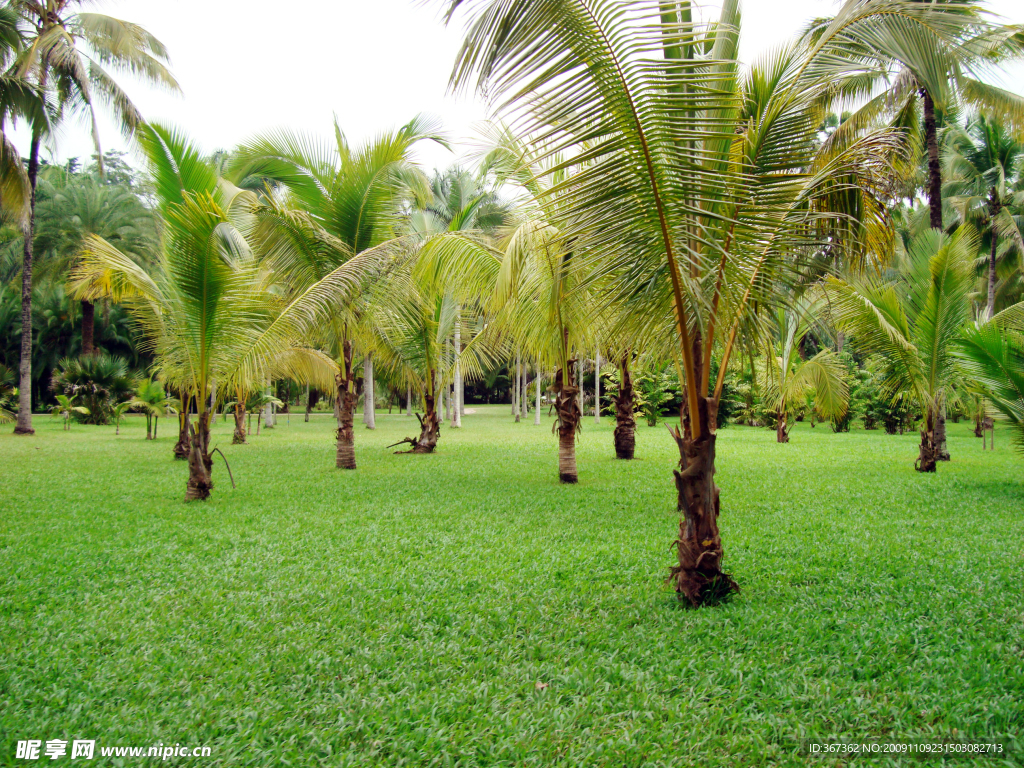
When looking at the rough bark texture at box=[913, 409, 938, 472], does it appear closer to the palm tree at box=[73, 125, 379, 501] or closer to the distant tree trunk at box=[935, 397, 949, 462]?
the distant tree trunk at box=[935, 397, 949, 462]

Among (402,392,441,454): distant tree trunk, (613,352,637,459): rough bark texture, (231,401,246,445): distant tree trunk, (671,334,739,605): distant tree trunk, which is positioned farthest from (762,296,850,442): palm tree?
(231,401,246,445): distant tree trunk

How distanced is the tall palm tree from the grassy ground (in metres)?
10.3

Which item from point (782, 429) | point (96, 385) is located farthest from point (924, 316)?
point (96, 385)

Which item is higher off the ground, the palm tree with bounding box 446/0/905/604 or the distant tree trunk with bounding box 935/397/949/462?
the palm tree with bounding box 446/0/905/604

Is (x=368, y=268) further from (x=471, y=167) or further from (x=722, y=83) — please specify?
(x=722, y=83)

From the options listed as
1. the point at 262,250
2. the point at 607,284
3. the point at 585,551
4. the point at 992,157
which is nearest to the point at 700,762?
the point at 607,284

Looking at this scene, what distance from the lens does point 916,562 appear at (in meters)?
4.99

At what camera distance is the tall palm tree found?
13156 mm

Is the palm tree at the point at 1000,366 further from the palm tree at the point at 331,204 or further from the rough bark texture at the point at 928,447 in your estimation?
the palm tree at the point at 331,204

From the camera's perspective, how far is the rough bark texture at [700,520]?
3.95 m

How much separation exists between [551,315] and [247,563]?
4.93 meters

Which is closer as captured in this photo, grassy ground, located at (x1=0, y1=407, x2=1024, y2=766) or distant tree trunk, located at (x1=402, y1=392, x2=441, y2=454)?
grassy ground, located at (x1=0, y1=407, x2=1024, y2=766)

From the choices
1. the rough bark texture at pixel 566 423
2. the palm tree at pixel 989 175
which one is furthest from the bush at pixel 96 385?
the palm tree at pixel 989 175

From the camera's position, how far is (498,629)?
375 centimetres
